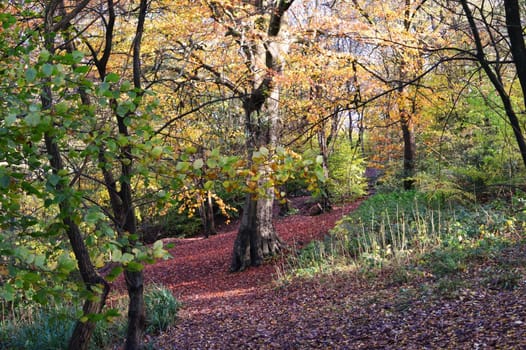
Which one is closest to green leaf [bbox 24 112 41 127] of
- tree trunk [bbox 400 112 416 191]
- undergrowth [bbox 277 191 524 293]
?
undergrowth [bbox 277 191 524 293]

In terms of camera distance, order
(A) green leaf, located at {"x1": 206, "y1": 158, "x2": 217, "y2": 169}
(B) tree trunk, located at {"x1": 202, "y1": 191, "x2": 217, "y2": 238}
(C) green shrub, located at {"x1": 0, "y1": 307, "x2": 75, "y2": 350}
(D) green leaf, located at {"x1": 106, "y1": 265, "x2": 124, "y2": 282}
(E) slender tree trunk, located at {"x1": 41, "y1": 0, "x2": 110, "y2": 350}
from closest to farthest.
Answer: (D) green leaf, located at {"x1": 106, "y1": 265, "x2": 124, "y2": 282} → (A) green leaf, located at {"x1": 206, "y1": 158, "x2": 217, "y2": 169} → (E) slender tree trunk, located at {"x1": 41, "y1": 0, "x2": 110, "y2": 350} → (C) green shrub, located at {"x1": 0, "y1": 307, "x2": 75, "y2": 350} → (B) tree trunk, located at {"x1": 202, "y1": 191, "x2": 217, "y2": 238}

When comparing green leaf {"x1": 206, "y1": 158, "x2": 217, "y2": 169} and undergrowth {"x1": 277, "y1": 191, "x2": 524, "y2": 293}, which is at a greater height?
green leaf {"x1": 206, "y1": 158, "x2": 217, "y2": 169}

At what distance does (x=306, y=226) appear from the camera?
13695mm

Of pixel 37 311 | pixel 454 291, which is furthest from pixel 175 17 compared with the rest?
pixel 454 291

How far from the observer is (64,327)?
6012 millimetres

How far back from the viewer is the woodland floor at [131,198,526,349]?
4301mm

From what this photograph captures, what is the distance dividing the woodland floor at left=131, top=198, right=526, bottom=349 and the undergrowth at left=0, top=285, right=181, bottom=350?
0.76 feet

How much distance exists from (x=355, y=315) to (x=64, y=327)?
3294mm

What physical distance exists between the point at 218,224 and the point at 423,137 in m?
8.97

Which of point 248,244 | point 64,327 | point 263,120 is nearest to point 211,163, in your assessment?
point 64,327

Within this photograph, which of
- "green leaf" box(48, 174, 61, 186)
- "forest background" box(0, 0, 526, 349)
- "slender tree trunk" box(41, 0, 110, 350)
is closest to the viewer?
"green leaf" box(48, 174, 61, 186)

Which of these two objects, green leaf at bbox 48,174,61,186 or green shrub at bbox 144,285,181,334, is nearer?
green leaf at bbox 48,174,61,186

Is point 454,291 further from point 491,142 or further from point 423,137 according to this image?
point 423,137

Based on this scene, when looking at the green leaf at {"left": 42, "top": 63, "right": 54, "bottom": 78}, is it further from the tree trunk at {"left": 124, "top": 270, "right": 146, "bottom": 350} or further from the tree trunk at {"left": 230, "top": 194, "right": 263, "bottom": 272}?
the tree trunk at {"left": 230, "top": 194, "right": 263, "bottom": 272}
